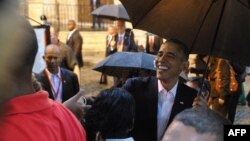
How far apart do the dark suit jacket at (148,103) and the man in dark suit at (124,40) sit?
7061 mm

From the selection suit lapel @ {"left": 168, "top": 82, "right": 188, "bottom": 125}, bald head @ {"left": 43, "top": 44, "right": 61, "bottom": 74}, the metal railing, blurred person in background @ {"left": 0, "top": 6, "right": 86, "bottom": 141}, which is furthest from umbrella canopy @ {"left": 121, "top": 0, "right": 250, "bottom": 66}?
the metal railing

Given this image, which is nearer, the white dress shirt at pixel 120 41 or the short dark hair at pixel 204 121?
the short dark hair at pixel 204 121

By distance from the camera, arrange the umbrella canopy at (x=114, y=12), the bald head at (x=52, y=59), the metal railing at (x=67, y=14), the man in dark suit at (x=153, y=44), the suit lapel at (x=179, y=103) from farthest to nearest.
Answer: the metal railing at (x=67, y=14) < the umbrella canopy at (x=114, y=12) < the man in dark suit at (x=153, y=44) < the bald head at (x=52, y=59) < the suit lapel at (x=179, y=103)

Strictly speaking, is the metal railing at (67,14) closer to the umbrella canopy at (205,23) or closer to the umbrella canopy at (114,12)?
the umbrella canopy at (114,12)

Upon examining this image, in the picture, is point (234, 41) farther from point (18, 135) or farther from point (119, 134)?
point (18, 135)

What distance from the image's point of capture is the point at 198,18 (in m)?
4.04

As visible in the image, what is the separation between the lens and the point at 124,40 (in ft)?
37.1

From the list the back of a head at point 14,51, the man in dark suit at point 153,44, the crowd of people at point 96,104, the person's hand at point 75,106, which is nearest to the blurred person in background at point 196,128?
the crowd of people at point 96,104

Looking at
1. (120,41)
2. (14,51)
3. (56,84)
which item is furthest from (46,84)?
(120,41)

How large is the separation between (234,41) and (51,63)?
2.49m

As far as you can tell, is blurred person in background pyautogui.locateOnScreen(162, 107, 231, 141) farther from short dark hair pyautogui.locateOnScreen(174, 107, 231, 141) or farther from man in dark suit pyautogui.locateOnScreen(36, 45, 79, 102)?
man in dark suit pyautogui.locateOnScreen(36, 45, 79, 102)

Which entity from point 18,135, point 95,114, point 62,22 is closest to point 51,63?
point 95,114

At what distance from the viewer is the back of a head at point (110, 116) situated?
10.5 feet

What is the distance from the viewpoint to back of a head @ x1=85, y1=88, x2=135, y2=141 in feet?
10.5
